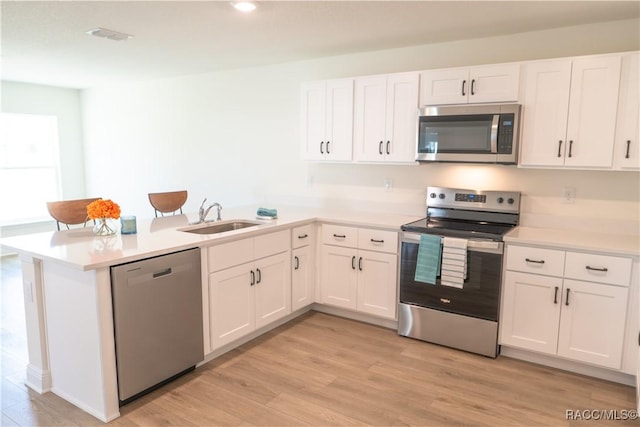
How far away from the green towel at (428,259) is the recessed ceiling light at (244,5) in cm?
197

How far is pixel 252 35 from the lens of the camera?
3.49 metres

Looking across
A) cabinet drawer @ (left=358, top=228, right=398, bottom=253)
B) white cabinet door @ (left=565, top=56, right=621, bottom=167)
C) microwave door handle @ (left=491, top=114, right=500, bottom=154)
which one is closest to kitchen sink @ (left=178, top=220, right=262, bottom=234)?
cabinet drawer @ (left=358, top=228, right=398, bottom=253)

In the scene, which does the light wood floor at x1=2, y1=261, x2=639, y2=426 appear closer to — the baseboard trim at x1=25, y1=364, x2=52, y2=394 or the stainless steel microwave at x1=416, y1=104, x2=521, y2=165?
the baseboard trim at x1=25, y1=364, x2=52, y2=394

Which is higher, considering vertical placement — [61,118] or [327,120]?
[61,118]

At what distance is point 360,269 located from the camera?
12.0ft

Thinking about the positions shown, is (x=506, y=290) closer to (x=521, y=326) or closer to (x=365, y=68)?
(x=521, y=326)

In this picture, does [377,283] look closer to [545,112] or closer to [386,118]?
[386,118]

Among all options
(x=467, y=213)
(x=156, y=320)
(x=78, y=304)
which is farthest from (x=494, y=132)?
(x=78, y=304)

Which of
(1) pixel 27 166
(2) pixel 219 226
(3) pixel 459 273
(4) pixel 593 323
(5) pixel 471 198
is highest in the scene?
(1) pixel 27 166

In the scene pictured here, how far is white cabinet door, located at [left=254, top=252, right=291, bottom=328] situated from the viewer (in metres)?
3.30

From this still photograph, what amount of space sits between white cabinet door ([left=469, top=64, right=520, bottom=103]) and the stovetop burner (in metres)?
0.75

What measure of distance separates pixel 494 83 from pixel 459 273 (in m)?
1.40

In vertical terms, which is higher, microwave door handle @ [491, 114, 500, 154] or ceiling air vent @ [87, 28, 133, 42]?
ceiling air vent @ [87, 28, 133, 42]

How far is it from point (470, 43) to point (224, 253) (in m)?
2.58
